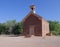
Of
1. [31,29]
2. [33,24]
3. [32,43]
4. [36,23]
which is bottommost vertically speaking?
[32,43]

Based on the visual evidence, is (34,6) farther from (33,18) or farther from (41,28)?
(41,28)

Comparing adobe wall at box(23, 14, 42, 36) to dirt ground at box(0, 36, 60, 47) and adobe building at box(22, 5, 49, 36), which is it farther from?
dirt ground at box(0, 36, 60, 47)

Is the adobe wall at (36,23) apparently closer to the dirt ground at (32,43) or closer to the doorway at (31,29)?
the doorway at (31,29)

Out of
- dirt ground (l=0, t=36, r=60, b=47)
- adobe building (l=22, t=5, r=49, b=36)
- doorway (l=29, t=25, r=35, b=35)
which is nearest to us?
dirt ground (l=0, t=36, r=60, b=47)

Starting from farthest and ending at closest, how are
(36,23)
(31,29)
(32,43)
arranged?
(31,29) → (36,23) → (32,43)

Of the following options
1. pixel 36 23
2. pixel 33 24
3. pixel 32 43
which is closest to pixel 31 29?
pixel 33 24

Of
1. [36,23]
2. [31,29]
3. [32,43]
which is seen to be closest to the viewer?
[32,43]

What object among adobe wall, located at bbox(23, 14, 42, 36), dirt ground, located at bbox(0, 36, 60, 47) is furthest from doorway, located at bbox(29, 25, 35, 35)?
dirt ground, located at bbox(0, 36, 60, 47)

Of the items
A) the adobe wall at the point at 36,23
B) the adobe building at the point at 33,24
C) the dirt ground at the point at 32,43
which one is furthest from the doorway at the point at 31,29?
the dirt ground at the point at 32,43

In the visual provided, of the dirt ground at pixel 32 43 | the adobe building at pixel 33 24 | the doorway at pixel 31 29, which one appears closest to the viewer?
the dirt ground at pixel 32 43

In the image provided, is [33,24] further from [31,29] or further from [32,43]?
[32,43]

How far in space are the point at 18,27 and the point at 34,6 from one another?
43.5 ft

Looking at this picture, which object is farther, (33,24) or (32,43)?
(33,24)

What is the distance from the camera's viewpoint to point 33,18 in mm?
35125
